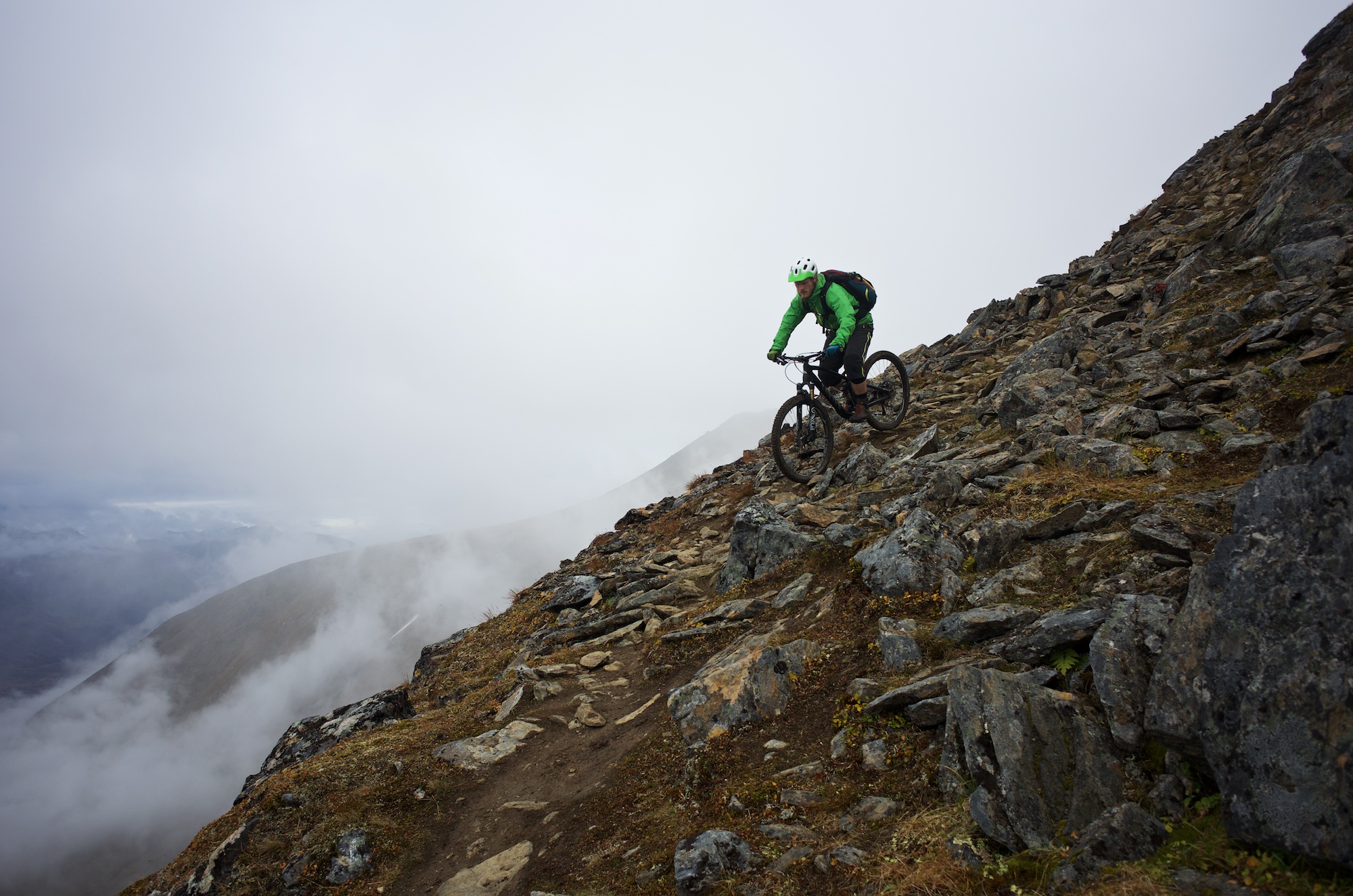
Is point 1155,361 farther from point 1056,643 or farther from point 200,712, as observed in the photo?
point 200,712

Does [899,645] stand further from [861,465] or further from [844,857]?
[861,465]

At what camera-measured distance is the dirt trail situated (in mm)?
5609

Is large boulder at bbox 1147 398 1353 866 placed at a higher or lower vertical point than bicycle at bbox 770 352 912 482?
lower

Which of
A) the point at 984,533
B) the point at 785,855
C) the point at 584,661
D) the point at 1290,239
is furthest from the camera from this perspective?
the point at 1290,239

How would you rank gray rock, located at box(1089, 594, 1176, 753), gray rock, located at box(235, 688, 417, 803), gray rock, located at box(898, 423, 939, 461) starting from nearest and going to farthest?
1. gray rock, located at box(1089, 594, 1176, 753)
2. gray rock, located at box(235, 688, 417, 803)
3. gray rock, located at box(898, 423, 939, 461)

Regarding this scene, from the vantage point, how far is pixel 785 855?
4160mm

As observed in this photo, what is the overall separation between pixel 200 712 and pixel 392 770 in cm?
27123

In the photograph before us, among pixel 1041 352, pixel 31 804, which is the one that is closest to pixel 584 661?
pixel 1041 352

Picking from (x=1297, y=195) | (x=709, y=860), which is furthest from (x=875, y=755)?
(x=1297, y=195)

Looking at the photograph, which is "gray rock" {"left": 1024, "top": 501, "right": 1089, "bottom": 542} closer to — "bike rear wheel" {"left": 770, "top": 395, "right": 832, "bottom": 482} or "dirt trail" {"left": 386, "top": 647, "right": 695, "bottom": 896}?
"dirt trail" {"left": 386, "top": 647, "right": 695, "bottom": 896}

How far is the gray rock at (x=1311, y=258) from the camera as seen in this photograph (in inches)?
443

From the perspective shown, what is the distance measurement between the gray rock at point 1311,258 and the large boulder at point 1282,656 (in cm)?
1261

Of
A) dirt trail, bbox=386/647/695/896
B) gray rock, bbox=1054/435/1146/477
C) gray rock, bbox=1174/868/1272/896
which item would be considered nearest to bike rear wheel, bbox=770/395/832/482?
gray rock, bbox=1054/435/1146/477

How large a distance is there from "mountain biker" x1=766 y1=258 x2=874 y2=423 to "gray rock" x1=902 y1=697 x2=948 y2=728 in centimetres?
891
